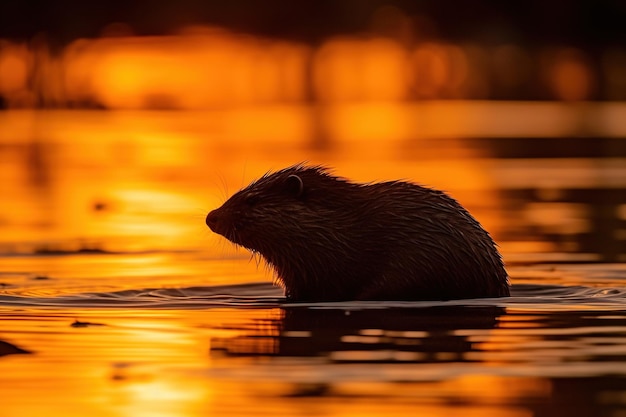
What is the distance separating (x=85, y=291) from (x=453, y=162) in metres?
13.3

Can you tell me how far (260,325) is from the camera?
1128 centimetres

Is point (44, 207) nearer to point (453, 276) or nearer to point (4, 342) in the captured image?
point (453, 276)

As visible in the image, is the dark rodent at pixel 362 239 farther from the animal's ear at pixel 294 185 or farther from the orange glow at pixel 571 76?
the orange glow at pixel 571 76

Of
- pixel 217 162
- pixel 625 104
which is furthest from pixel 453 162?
pixel 625 104

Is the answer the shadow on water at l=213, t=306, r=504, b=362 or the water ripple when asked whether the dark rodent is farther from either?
the shadow on water at l=213, t=306, r=504, b=362

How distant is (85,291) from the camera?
42.6 feet

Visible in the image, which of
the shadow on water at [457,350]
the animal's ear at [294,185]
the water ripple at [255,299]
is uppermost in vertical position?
the animal's ear at [294,185]

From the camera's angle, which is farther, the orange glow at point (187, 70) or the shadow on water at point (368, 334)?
the orange glow at point (187, 70)

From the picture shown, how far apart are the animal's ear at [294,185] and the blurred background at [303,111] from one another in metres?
3.03

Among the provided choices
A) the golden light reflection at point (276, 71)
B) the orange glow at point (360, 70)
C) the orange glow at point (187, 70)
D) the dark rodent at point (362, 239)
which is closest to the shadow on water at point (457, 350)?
the dark rodent at point (362, 239)

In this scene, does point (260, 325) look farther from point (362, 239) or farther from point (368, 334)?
point (362, 239)

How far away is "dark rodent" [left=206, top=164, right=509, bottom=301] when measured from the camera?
486 inches

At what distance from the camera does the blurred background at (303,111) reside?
1925 cm

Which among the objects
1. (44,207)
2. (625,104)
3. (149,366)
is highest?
(625,104)
